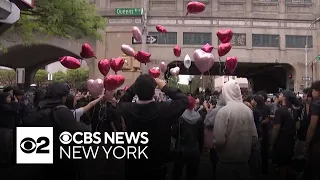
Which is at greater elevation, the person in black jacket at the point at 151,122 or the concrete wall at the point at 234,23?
the concrete wall at the point at 234,23

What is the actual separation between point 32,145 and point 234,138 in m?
2.50

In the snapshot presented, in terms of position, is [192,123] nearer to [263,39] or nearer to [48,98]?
[48,98]

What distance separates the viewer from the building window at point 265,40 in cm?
2894

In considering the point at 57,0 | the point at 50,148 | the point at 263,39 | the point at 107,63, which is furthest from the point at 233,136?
the point at 263,39

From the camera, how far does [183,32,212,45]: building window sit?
92.6 feet

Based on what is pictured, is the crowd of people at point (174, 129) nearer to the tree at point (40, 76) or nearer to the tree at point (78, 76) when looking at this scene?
the tree at point (78, 76)

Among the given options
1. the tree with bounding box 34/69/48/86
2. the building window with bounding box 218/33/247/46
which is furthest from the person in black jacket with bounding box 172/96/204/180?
the tree with bounding box 34/69/48/86

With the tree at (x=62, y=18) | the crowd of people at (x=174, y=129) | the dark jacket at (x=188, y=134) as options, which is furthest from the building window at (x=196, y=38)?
the dark jacket at (x=188, y=134)

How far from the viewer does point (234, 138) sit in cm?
429

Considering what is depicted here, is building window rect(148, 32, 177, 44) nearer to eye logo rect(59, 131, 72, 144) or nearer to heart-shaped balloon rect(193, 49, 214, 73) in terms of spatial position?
heart-shaped balloon rect(193, 49, 214, 73)

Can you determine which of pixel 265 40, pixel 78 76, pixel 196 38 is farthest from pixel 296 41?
pixel 78 76

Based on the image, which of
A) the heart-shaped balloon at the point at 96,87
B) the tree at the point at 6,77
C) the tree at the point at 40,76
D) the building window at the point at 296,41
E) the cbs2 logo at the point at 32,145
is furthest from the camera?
the tree at the point at 40,76

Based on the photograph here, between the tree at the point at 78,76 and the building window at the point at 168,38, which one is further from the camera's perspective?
the tree at the point at 78,76

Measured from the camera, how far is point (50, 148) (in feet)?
12.8
